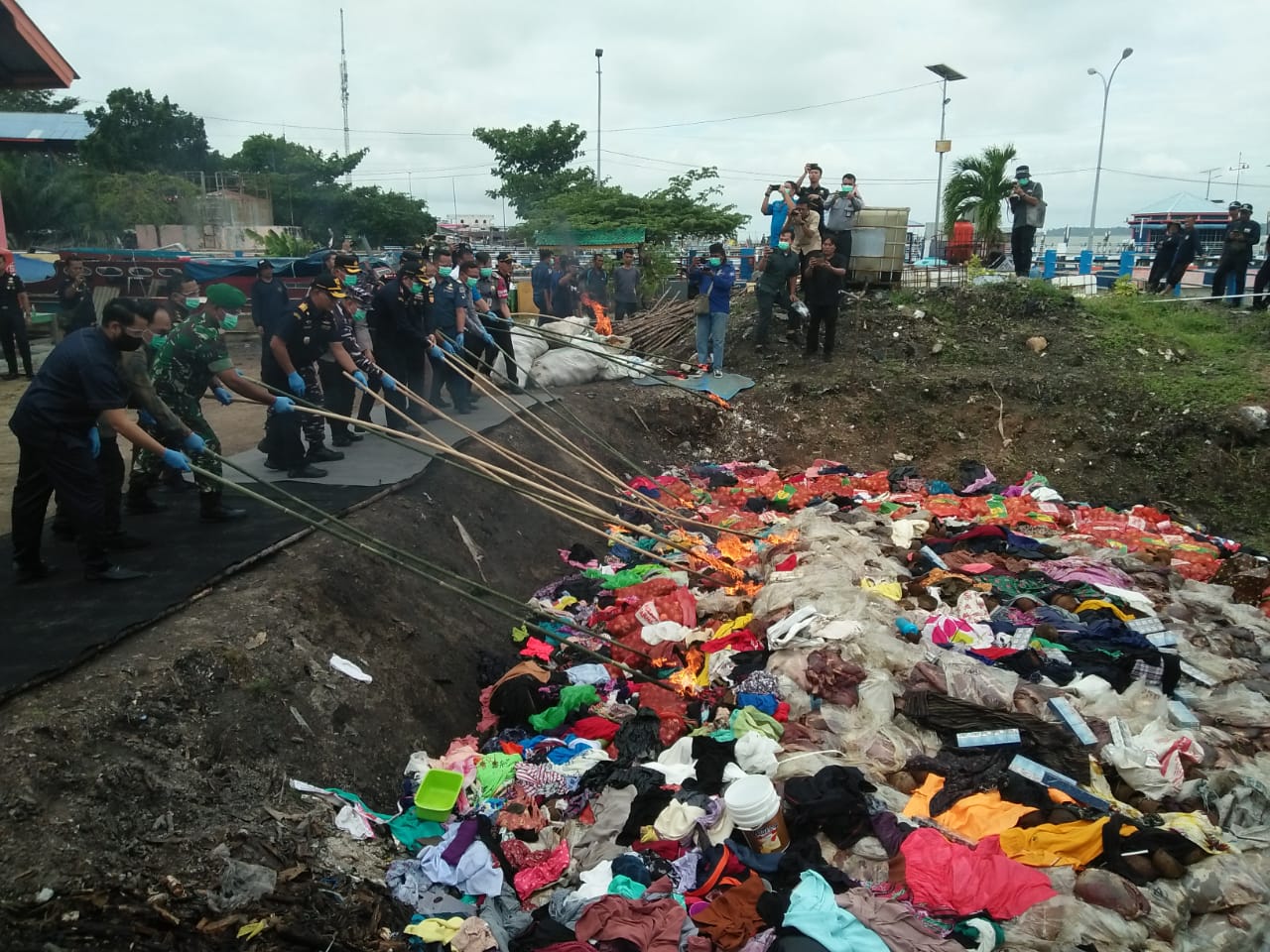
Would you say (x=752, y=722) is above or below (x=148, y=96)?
below

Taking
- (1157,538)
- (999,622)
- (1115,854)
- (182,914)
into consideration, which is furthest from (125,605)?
(1157,538)

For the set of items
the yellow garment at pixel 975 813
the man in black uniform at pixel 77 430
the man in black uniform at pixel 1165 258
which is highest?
the man in black uniform at pixel 1165 258

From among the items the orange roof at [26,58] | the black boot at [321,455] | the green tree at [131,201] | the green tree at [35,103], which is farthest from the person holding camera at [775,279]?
the green tree at [35,103]

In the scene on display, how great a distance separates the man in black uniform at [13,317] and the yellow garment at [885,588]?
36.2 feet

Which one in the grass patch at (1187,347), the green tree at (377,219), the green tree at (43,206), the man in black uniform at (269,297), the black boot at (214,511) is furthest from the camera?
the green tree at (377,219)

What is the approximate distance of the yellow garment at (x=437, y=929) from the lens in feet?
10.2

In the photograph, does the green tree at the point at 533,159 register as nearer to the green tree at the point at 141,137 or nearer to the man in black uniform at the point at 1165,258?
the green tree at the point at 141,137

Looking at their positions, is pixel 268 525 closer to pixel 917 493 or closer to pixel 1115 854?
pixel 1115 854

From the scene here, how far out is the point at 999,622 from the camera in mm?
5352

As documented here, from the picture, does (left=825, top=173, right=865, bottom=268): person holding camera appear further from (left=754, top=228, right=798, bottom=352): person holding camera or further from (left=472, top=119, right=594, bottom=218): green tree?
(left=472, top=119, right=594, bottom=218): green tree

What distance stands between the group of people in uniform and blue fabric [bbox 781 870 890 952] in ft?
11.2

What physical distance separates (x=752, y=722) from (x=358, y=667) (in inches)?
83.9

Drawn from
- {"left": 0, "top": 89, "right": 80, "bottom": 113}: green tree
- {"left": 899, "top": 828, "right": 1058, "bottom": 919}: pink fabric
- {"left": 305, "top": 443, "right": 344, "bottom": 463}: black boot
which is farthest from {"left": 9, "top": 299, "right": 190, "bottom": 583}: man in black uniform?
{"left": 0, "top": 89, "right": 80, "bottom": 113}: green tree

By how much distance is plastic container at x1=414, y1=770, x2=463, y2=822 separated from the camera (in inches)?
148
